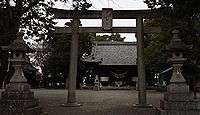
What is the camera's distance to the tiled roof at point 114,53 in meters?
39.2

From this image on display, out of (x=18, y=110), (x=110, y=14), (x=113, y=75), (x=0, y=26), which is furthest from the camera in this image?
(x=113, y=75)

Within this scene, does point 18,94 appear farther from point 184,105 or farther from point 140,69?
point 140,69

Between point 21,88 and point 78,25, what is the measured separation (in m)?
6.34

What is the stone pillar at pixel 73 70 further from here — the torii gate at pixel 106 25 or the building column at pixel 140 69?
the building column at pixel 140 69

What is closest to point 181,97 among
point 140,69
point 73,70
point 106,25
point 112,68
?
point 140,69

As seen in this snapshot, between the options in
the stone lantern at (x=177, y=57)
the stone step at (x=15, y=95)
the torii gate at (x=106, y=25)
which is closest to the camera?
the stone step at (x=15, y=95)

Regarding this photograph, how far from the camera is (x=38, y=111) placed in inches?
424

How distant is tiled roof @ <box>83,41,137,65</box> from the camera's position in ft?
128

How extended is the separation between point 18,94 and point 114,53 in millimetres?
33132

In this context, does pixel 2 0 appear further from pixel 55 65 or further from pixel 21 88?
pixel 55 65

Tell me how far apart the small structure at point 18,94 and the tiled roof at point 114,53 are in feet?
88.4

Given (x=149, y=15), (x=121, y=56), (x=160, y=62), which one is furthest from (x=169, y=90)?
(x=121, y=56)

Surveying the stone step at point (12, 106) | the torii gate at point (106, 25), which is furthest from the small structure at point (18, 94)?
the torii gate at point (106, 25)

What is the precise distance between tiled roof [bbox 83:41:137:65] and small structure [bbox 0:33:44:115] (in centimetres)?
2695
